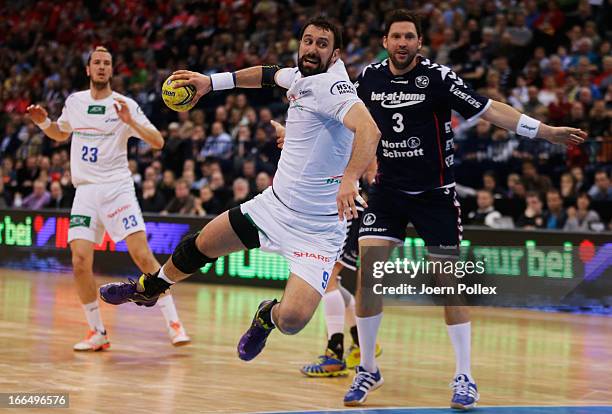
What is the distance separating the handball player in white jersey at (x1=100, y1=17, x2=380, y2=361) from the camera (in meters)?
6.62

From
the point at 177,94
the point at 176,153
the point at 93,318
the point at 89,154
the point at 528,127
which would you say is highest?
the point at 176,153

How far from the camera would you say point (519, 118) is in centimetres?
696

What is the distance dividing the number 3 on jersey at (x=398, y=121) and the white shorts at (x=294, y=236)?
2.94ft

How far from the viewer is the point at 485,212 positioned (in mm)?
13867

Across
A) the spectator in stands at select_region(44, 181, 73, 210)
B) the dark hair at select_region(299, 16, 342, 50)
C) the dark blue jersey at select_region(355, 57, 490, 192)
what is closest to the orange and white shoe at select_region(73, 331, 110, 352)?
the dark blue jersey at select_region(355, 57, 490, 192)

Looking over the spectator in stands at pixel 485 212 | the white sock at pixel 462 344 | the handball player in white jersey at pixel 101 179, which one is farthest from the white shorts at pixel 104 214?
the spectator in stands at pixel 485 212

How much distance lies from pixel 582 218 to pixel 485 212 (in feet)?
4.26

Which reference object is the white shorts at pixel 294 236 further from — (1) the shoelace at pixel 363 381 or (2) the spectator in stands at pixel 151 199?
(2) the spectator in stands at pixel 151 199

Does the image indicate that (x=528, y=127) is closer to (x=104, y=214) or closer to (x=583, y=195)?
(x=104, y=214)

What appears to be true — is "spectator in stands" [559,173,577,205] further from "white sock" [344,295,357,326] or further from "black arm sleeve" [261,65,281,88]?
"black arm sleeve" [261,65,281,88]

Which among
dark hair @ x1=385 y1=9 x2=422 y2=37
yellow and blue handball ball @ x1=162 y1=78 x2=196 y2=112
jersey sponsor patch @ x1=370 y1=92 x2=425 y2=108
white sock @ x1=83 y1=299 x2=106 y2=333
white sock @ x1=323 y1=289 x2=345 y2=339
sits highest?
dark hair @ x1=385 y1=9 x2=422 y2=37

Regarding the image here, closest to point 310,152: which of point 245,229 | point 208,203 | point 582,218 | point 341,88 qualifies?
point 341,88

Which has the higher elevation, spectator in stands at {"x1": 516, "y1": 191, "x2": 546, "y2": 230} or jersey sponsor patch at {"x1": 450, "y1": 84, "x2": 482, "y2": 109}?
jersey sponsor patch at {"x1": 450, "y1": 84, "x2": 482, "y2": 109}

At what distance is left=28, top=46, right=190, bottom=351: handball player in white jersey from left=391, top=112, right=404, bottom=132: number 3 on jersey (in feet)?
9.86
